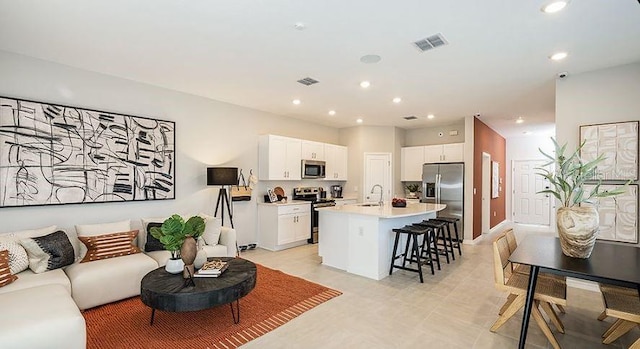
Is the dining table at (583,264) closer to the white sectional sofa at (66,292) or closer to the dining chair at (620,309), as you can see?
the dining chair at (620,309)

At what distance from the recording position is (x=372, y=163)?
24.1ft

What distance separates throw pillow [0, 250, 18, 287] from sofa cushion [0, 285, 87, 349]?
40 cm

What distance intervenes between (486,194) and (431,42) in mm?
5767

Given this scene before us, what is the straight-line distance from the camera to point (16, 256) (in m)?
2.78

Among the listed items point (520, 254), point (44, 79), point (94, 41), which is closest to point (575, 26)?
point (520, 254)

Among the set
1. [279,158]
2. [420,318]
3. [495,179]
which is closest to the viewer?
[420,318]

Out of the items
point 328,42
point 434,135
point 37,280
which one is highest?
point 328,42

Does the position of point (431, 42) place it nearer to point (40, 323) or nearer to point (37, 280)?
point (40, 323)

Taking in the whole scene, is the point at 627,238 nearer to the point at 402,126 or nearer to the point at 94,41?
the point at 402,126

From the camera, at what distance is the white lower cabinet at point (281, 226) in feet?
18.0

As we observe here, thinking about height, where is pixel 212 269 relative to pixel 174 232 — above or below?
below

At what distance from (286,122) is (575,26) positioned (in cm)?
484

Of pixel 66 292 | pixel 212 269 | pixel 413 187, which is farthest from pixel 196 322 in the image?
pixel 413 187

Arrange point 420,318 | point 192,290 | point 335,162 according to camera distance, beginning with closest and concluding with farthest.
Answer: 1. point 192,290
2. point 420,318
3. point 335,162
